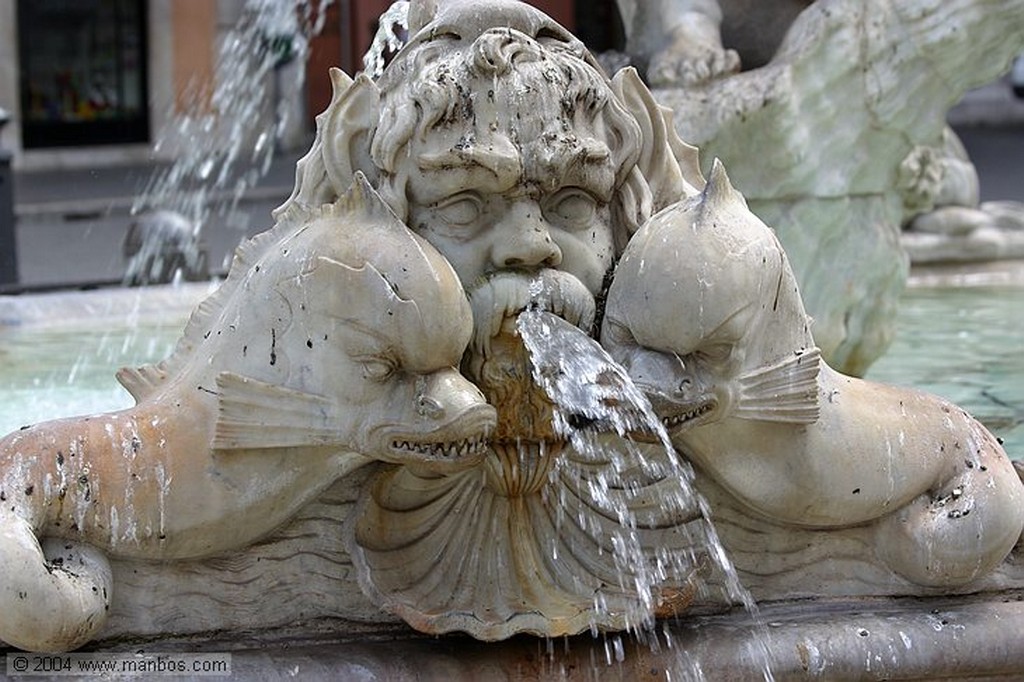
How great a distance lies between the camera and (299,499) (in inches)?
105

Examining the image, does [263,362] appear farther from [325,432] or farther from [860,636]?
[860,636]

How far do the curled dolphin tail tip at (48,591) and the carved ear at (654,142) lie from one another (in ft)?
3.15

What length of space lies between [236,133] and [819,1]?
12.3m

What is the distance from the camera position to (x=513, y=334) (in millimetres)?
2635

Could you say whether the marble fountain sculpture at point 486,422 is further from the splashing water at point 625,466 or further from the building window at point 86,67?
the building window at point 86,67

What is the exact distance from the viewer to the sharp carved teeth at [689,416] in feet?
8.61

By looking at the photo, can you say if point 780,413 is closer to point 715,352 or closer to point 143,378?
point 715,352

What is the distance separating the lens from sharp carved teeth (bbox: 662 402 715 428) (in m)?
2.62

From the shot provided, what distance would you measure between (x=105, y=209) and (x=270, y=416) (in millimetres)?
10754

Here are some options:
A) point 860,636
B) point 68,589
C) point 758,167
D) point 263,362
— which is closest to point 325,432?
point 263,362

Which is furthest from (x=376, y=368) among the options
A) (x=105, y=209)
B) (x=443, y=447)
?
(x=105, y=209)

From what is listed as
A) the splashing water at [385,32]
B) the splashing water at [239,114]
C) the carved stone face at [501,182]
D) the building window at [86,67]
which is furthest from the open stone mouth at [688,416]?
the building window at [86,67]

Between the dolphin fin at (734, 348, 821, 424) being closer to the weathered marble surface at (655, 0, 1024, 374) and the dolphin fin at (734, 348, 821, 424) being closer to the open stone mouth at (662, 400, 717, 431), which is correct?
the open stone mouth at (662, 400, 717, 431)

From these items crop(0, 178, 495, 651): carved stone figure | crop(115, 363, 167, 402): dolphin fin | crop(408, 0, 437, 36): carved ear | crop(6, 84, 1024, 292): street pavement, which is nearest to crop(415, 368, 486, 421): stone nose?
crop(0, 178, 495, 651): carved stone figure
